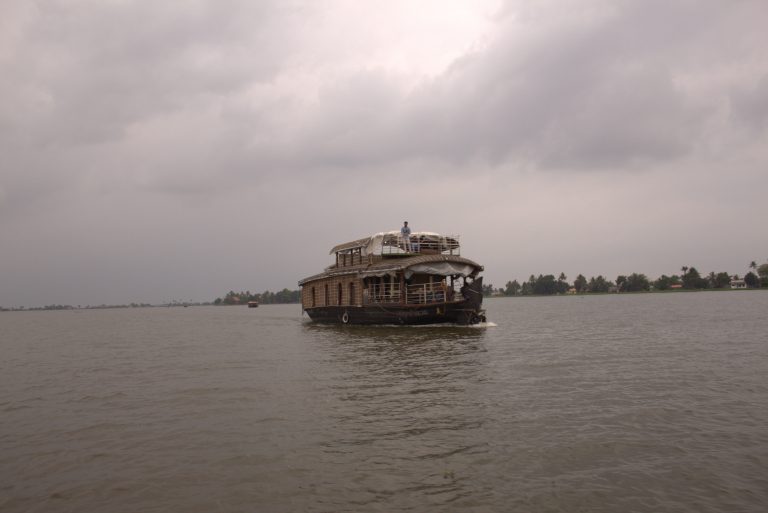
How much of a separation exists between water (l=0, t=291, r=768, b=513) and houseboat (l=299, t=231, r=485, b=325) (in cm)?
1274

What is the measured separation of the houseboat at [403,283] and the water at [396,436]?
12740 millimetres

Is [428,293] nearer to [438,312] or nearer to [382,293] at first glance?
[438,312]

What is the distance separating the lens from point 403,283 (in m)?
31.7

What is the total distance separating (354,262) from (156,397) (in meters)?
27.0

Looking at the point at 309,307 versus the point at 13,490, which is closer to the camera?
the point at 13,490

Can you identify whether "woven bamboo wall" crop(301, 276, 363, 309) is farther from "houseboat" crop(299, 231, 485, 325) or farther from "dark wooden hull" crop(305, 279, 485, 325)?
"dark wooden hull" crop(305, 279, 485, 325)

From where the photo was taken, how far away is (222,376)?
16.2 meters

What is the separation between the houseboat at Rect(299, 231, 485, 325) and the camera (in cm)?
3095

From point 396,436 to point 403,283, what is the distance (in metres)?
22.9

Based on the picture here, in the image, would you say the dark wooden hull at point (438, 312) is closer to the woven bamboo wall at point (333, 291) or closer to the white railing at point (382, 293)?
the white railing at point (382, 293)

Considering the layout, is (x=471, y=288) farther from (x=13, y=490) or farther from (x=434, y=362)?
(x=13, y=490)

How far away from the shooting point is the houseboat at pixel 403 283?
3095cm

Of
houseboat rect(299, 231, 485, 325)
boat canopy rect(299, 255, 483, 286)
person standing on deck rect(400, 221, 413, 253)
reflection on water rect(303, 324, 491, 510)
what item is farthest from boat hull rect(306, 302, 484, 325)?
reflection on water rect(303, 324, 491, 510)

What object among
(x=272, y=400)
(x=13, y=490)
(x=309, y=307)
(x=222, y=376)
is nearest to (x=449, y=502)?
(x=13, y=490)
